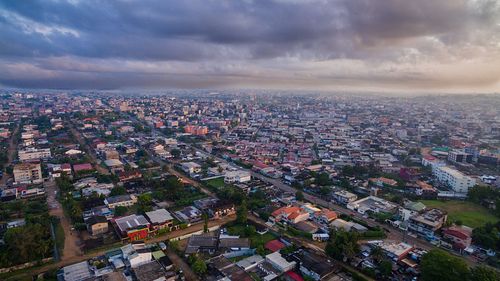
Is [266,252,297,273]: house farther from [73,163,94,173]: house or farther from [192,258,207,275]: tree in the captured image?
[73,163,94,173]: house

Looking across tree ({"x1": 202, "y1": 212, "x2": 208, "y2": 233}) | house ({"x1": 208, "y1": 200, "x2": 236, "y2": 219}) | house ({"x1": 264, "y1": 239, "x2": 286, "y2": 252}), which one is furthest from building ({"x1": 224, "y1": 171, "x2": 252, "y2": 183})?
house ({"x1": 264, "y1": 239, "x2": 286, "y2": 252})

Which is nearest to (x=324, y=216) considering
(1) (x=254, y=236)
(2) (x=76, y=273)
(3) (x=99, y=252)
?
(1) (x=254, y=236)

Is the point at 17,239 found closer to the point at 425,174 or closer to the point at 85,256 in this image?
the point at 85,256

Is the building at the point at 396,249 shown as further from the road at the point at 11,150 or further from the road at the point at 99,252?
the road at the point at 11,150

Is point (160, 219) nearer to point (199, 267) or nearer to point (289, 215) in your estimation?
point (199, 267)

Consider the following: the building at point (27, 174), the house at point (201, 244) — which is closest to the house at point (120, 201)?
the house at point (201, 244)

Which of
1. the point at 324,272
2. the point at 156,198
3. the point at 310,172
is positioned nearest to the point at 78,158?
the point at 156,198
